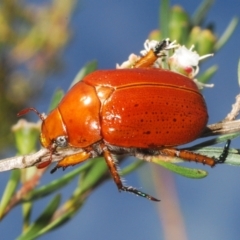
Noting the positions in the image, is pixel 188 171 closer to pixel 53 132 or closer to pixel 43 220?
pixel 53 132

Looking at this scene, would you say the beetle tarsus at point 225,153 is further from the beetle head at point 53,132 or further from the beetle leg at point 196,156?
the beetle head at point 53,132

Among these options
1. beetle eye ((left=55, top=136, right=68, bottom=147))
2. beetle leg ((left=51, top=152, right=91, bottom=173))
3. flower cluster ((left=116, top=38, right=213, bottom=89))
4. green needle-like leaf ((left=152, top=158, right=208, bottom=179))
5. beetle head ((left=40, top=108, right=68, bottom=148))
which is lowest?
green needle-like leaf ((left=152, top=158, right=208, bottom=179))

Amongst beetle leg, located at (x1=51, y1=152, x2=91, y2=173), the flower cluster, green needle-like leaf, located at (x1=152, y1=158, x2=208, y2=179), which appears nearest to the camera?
green needle-like leaf, located at (x1=152, y1=158, x2=208, y2=179)

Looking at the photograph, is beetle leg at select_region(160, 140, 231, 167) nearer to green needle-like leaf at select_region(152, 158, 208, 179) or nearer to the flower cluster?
green needle-like leaf at select_region(152, 158, 208, 179)

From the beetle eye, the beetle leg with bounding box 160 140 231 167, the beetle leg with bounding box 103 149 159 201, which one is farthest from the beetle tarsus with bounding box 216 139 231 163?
the beetle eye

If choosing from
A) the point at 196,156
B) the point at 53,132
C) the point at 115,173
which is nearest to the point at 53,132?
the point at 53,132

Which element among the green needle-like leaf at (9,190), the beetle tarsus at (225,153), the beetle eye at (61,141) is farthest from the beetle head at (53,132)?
the beetle tarsus at (225,153)

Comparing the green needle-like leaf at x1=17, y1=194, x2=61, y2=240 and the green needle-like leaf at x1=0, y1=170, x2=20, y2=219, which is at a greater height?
the green needle-like leaf at x1=0, y1=170, x2=20, y2=219
